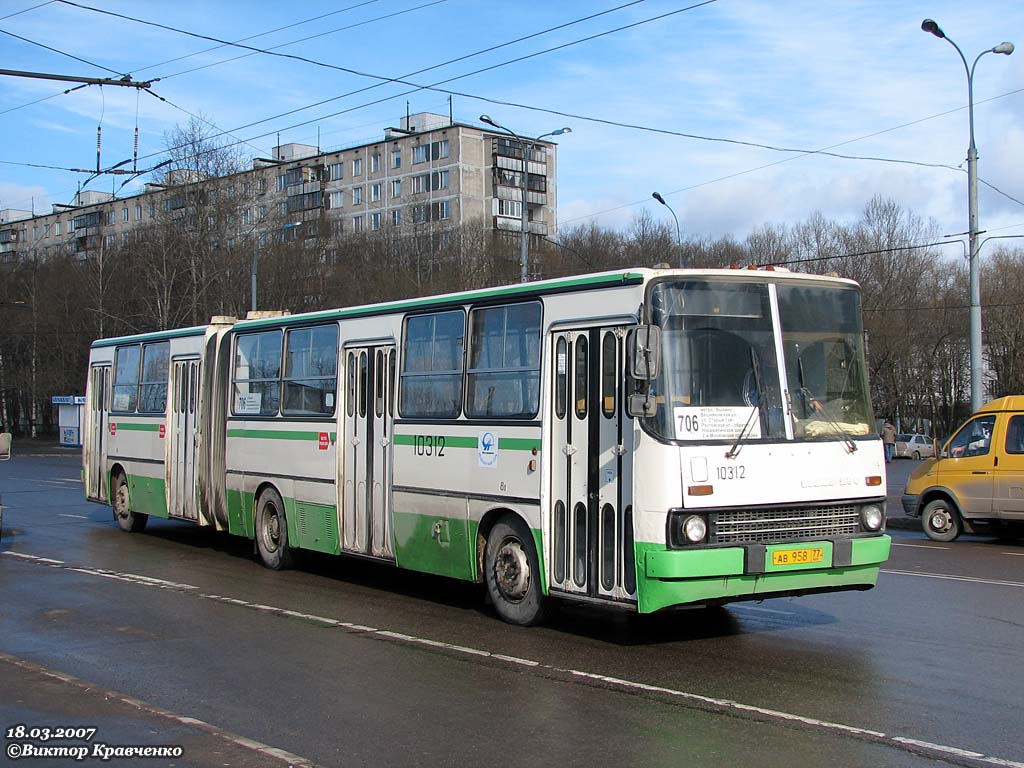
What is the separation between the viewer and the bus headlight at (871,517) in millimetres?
9375

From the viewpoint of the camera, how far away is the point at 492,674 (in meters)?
8.40

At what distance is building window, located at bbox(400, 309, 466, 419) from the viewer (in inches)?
444

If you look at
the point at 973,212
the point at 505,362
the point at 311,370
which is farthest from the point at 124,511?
the point at 973,212

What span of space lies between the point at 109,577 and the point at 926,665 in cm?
935

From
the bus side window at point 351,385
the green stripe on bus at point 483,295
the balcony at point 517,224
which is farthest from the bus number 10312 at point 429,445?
the balcony at point 517,224

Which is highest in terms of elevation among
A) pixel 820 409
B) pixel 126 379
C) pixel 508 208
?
pixel 508 208

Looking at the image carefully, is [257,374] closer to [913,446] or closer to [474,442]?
[474,442]

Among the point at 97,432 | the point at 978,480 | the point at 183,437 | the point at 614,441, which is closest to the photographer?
the point at 614,441

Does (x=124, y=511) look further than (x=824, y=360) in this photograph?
Yes

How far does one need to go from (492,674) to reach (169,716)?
237cm

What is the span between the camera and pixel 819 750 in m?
6.32

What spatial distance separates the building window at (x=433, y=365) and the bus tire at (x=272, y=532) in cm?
323

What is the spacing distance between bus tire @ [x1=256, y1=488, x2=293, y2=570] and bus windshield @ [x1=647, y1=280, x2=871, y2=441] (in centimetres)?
698

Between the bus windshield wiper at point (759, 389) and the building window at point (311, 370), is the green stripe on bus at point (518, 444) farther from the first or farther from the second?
the building window at point (311, 370)
